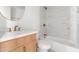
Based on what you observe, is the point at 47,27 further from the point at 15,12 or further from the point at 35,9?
the point at 15,12

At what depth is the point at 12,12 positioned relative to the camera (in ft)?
4.12

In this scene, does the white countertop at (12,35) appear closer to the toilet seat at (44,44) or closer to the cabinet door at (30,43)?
the cabinet door at (30,43)

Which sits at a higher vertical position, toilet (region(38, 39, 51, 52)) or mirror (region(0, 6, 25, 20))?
mirror (region(0, 6, 25, 20))

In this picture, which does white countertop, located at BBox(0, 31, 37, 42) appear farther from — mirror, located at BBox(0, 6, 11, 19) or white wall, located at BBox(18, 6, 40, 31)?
mirror, located at BBox(0, 6, 11, 19)

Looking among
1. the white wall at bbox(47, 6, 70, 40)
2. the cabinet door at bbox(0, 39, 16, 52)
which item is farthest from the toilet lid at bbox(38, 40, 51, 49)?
the cabinet door at bbox(0, 39, 16, 52)

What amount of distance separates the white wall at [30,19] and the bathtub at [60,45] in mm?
214

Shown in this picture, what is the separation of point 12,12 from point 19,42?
363 millimetres

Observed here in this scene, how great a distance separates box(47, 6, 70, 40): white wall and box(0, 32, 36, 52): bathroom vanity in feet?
0.74

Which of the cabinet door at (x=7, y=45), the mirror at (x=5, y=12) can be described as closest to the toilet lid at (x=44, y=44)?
the cabinet door at (x=7, y=45)

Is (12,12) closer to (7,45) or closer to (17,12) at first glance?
(17,12)

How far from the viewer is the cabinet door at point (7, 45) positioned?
3.62 feet

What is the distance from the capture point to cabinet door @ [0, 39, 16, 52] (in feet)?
3.62
